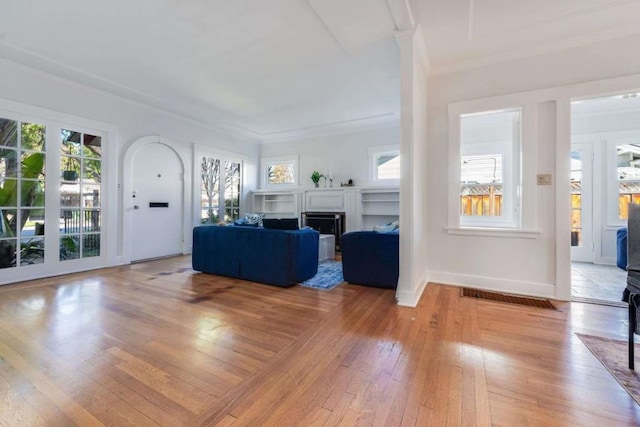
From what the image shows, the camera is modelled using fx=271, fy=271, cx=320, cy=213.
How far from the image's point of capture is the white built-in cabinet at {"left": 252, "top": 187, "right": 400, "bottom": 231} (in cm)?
558

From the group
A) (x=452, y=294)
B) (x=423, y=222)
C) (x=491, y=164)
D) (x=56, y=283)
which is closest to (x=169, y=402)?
(x=452, y=294)

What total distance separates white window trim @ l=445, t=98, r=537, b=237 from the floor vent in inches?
25.7

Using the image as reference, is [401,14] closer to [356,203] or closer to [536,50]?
[536,50]

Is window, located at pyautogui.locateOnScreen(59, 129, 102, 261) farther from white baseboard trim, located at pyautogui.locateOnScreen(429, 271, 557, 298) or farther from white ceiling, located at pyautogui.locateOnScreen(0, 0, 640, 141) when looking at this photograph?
white baseboard trim, located at pyautogui.locateOnScreen(429, 271, 557, 298)

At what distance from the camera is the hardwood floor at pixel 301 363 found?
1.26m

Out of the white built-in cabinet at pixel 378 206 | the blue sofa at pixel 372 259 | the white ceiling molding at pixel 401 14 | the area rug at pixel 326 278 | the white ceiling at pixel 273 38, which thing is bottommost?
the area rug at pixel 326 278

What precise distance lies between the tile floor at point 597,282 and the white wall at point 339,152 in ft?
11.9

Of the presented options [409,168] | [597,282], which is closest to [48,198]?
[409,168]

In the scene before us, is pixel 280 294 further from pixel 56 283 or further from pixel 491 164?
pixel 491 164

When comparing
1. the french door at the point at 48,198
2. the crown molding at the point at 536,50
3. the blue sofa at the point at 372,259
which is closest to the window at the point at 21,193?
the french door at the point at 48,198

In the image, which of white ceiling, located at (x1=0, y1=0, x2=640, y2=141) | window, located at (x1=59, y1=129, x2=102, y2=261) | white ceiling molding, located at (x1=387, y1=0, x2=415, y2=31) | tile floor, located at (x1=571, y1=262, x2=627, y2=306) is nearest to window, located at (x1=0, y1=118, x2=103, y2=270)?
window, located at (x1=59, y1=129, x2=102, y2=261)

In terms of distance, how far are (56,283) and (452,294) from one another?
468cm

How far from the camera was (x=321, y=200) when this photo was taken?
240 inches

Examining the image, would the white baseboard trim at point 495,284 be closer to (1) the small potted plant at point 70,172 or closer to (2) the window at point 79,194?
(2) the window at point 79,194
